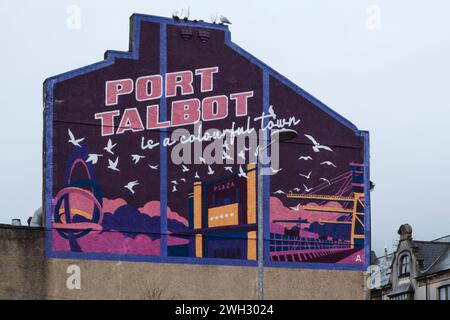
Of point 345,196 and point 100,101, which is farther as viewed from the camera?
point 345,196

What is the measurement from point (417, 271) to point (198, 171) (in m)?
33.7

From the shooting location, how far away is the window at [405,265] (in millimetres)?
70688

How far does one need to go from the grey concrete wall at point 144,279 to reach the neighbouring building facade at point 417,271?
85.0 feet

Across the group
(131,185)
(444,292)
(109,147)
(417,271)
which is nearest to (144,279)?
(131,185)

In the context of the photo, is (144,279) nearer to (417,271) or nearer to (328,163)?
(328,163)

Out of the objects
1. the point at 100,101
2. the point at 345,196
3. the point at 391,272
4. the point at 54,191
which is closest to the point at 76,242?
the point at 54,191

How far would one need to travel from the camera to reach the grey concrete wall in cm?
3628

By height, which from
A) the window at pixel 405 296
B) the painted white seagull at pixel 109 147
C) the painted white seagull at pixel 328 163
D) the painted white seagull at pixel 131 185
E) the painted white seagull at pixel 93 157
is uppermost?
the painted white seagull at pixel 109 147

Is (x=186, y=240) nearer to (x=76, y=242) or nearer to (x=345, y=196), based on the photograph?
(x=76, y=242)

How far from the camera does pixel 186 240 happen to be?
38.7 meters

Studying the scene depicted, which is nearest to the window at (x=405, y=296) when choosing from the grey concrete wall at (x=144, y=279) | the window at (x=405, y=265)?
the window at (x=405, y=265)

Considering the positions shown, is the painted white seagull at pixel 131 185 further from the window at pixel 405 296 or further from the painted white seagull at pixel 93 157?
the window at pixel 405 296

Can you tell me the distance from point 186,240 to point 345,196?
732cm

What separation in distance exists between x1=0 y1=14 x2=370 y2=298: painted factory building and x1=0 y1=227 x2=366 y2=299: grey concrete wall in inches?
2.7
